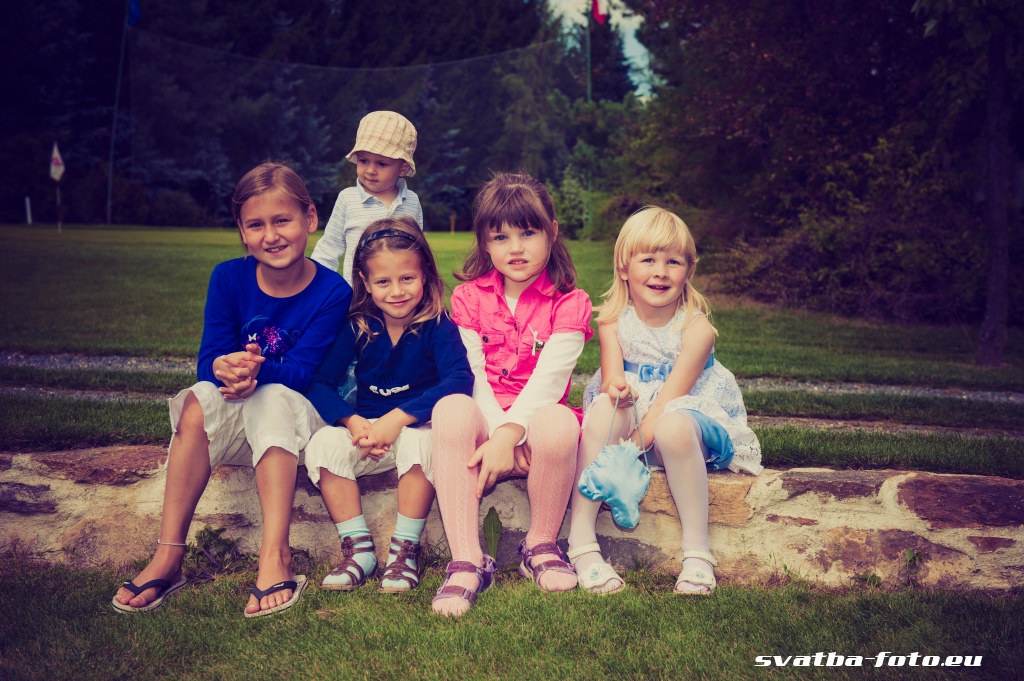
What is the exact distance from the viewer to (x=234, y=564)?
309 cm

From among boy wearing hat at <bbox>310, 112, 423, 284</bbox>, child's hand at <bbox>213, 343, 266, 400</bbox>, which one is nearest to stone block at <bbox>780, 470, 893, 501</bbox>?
child's hand at <bbox>213, 343, 266, 400</bbox>

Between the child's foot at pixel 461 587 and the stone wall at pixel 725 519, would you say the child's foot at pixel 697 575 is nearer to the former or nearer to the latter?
the stone wall at pixel 725 519

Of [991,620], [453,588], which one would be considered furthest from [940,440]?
[453,588]

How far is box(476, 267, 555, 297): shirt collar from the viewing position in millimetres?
3312

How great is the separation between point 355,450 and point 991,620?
2091mm

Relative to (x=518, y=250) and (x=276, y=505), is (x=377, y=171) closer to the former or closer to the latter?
(x=518, y=250)

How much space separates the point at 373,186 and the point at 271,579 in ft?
6.94

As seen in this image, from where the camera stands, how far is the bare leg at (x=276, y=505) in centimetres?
278

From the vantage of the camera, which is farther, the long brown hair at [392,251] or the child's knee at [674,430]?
the long brown hair at [392,251]

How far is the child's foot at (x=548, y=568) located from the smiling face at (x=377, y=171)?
6.60ft

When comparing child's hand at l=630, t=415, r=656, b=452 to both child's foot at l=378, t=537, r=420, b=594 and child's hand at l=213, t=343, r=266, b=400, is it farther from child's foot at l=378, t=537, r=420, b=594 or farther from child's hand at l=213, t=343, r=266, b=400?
child's hand at l=213, t=343, r=266, b=400

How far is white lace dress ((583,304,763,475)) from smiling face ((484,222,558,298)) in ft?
1.33

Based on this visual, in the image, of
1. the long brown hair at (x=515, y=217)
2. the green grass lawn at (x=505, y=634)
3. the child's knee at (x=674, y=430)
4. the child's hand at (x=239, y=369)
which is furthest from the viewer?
the long brown hair at (x=515, y=217)

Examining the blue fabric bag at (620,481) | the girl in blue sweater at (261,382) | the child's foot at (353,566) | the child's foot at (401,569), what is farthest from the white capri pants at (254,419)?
the blue fabric bag at (620,481)
